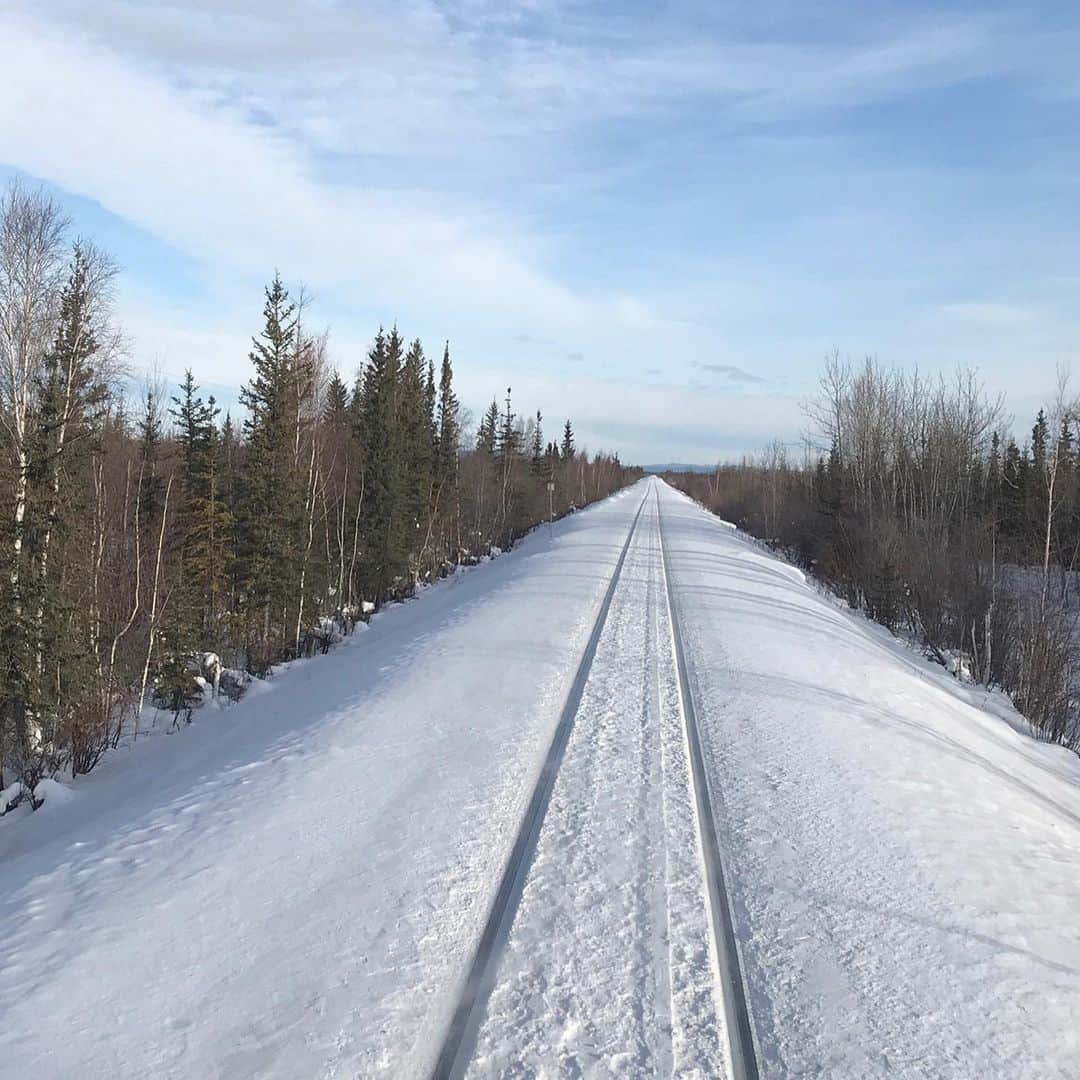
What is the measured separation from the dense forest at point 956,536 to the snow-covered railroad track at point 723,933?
9890mm

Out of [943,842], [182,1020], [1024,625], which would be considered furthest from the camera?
[1024,625]

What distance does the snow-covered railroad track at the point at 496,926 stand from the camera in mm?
3688

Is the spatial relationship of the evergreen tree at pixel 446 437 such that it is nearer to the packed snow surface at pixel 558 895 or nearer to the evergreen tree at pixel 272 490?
the evergreen tree at pixel 272 490

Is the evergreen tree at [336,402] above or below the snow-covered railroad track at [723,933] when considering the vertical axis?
above

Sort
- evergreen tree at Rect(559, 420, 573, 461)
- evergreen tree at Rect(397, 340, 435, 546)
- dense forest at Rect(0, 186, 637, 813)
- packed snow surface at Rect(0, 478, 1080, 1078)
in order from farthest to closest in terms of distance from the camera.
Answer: evergreen tree at Rect(559, 420, 573, 461)
evergreen tree at Rect(397, 340, 435, 546)
dense forest at Rect(0, 186, 637, 813)
packed snow surface at Rect(0, 478, 1080, 1078)

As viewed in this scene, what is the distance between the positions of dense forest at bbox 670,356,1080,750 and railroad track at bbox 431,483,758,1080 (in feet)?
34.3

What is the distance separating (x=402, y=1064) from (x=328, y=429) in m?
31.8

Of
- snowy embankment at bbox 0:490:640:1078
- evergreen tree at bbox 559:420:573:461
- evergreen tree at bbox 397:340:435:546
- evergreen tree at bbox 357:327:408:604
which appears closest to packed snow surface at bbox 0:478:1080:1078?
snowy embankment at bbox 0:490:640:1078

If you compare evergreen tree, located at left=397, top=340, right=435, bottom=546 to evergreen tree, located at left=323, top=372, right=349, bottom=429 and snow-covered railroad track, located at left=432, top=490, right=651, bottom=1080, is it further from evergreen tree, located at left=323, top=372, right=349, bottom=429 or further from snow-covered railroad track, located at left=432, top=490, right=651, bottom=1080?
snow-covered railroad track, located at left=432, top=490, right=651, bottom=1080

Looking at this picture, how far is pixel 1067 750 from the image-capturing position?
1234 centimetres

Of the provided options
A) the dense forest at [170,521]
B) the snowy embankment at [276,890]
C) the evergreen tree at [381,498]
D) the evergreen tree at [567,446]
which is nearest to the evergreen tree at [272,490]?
the dense forest at [170,521]

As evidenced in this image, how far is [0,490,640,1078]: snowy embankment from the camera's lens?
383cm

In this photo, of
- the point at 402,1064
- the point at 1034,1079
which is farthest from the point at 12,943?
the point at 1034,1079

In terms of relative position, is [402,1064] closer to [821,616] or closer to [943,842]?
[943,842]
